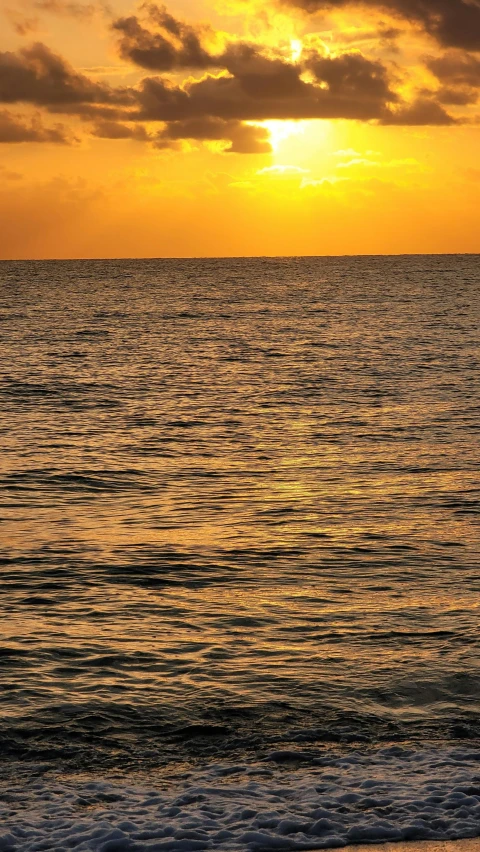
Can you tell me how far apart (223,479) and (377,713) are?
42.4 feet

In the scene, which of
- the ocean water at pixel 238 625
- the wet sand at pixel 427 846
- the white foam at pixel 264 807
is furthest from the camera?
the ocean water at pixel 238 625

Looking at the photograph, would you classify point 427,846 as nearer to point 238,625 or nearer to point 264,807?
point 264,807

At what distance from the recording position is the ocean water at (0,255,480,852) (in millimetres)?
9109

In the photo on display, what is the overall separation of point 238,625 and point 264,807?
5.04 metres

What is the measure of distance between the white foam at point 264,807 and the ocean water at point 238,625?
0.03m

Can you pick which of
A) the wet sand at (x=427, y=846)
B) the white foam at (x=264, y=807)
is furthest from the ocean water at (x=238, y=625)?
the wet sand at (x=427, y=846)

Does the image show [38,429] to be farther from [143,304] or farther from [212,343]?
[143,304]

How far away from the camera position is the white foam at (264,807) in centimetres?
845

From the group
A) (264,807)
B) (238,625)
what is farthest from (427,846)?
(238,625)

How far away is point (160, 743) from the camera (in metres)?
10.6

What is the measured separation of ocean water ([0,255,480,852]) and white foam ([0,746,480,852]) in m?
0.03

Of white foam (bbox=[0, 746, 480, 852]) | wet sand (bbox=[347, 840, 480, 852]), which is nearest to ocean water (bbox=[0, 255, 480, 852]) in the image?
Result: white foam (bbox=[0, 746, 480, 852])

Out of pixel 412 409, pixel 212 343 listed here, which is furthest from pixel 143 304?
pixel 412 409

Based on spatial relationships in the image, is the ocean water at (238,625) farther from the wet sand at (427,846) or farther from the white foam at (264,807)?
the wet sand at (427,846)
